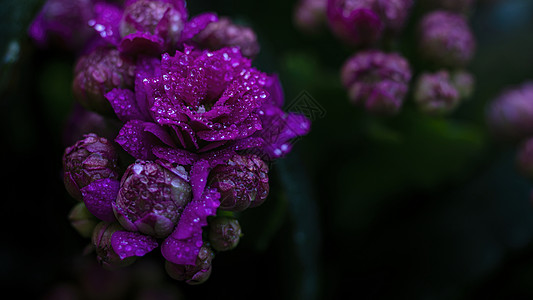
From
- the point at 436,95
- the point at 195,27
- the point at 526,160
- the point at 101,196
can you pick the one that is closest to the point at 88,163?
the point at 101,196

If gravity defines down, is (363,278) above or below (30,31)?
below

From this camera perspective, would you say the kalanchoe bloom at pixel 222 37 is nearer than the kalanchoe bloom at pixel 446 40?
Yes

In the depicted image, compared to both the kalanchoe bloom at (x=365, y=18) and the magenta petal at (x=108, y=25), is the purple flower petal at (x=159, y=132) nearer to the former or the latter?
the magenta petal at (x=108, y=25)

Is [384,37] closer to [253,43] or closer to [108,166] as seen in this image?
[253,43]

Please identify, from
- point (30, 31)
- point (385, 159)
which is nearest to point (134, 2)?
point (30, 31)

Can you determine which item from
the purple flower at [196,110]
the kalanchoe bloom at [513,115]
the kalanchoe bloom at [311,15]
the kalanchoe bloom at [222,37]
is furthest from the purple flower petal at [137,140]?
the kalanchoe bloom at [513,115]

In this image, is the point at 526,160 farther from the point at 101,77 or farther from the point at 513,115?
the point at 101,77

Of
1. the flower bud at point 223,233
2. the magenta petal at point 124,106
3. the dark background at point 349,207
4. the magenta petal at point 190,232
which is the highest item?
the magenta petal at point 124,106
